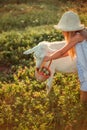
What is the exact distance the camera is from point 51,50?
21.6ft

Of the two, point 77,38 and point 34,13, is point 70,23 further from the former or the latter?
point 34,13

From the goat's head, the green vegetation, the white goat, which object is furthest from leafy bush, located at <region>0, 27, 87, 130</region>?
the goat's head

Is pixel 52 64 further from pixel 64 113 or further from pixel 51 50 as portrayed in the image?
pixel 64 113

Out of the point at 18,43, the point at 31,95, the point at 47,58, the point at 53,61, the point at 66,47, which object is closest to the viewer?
the point at 66,47

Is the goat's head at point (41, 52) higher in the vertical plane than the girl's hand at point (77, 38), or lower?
lower

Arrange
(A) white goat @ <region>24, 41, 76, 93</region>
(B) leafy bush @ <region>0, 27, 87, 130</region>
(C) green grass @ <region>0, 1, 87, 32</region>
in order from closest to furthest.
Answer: (B) leafy bush @ <region>0, 27, 87, 130</region> → (A) white goat @ <region>24, 41, 76, 93</region> → (C) green grass @ <region>0, 1, 87, 32</region>

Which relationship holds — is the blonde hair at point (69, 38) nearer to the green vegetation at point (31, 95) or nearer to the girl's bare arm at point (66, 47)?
the girl's bare arm at point (66, 47)

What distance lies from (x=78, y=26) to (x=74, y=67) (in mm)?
629

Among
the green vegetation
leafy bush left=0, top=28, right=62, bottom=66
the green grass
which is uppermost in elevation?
the green vegetation

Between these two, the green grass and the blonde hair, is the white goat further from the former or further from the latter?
the green grass

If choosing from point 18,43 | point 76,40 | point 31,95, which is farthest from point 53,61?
point 18,43

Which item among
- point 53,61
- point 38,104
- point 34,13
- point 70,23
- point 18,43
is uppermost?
point 70,23

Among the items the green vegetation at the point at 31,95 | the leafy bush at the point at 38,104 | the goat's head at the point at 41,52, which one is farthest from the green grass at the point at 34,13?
the goat's head at the point at 41,52

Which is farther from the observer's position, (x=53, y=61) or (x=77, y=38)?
(x=53, y=61)
